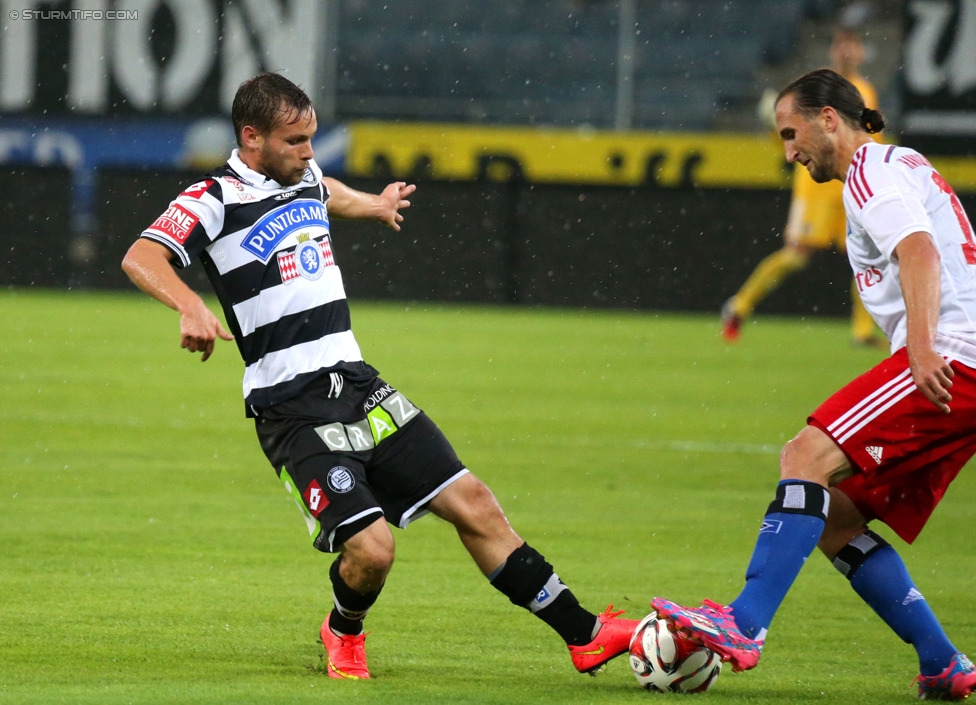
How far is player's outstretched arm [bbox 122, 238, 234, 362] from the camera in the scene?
396cm

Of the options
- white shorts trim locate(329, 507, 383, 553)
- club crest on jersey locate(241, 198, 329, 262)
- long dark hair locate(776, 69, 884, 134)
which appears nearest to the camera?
white shorts trim locate(329, 507, 383, 553)

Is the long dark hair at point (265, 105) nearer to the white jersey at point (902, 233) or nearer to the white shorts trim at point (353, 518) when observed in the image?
the white shorts trim at point (353, 518)

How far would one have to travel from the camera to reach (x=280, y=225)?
4473mm

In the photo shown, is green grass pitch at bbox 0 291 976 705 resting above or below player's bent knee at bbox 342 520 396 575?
below

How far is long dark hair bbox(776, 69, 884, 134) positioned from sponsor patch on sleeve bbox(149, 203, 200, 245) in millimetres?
1620

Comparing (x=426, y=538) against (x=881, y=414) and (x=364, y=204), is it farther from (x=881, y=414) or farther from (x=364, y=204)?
(x=881, y=414)

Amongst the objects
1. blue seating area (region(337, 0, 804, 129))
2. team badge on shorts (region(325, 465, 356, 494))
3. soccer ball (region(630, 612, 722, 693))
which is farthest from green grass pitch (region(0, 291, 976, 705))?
blue seating area (region(337, 0, 804, 129))

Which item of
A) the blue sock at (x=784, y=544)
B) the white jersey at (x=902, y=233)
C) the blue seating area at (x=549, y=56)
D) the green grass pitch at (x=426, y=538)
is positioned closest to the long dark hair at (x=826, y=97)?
the white jersey at (x=902, y=233)

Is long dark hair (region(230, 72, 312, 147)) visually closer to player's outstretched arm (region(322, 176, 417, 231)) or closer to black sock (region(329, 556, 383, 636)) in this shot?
player's outstretched arm (region(322, 176, 417, 231))

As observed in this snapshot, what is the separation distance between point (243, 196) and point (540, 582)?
1.33 m

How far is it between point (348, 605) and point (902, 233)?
69.0 inches

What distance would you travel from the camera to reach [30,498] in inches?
277

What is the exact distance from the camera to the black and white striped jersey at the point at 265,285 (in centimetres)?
440

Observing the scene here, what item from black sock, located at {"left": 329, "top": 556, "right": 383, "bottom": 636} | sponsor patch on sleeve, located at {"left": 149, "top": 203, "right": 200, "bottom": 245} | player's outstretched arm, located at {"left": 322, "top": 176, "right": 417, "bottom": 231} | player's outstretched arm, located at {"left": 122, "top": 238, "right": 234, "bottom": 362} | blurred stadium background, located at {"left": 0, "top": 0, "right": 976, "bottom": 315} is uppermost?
sponsor patch on sleeve, located at {"left": 149, "top": 203, "right": 200, "bottom": 245}
